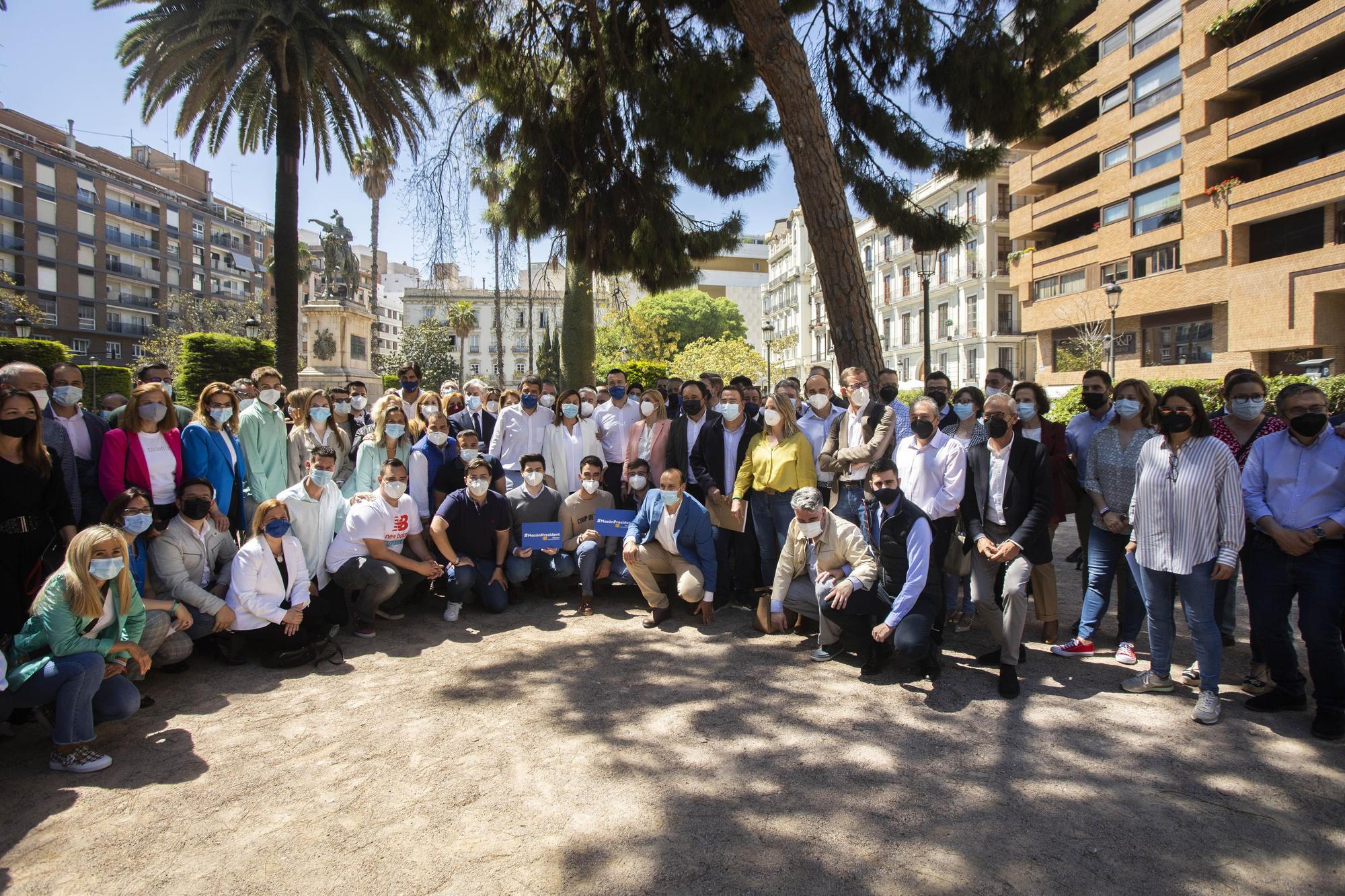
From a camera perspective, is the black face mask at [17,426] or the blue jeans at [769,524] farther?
the blue jeans at [769,524]

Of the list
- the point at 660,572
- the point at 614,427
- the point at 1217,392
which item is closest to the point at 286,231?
the point at 614,427

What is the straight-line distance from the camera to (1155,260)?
2650 centimetres

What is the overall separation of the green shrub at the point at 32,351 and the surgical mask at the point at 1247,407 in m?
20.6

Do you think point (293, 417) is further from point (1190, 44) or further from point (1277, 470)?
point (1190, 44)

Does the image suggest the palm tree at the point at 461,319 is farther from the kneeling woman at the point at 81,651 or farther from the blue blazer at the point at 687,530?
the kneeling woman at the point at 81,651

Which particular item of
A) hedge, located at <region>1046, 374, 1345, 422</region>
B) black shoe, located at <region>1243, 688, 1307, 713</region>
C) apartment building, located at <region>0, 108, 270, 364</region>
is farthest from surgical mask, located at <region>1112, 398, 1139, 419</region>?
apartment building, located at <region>0, 108, 270, 364</region>

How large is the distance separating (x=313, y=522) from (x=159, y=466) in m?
1.07

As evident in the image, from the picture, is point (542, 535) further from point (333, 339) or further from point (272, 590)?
point (333, 339)

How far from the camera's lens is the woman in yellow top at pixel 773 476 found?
598cm

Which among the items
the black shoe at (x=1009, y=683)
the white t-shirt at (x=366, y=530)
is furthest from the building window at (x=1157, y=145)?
the white t-shirt at (x=366, y=530)

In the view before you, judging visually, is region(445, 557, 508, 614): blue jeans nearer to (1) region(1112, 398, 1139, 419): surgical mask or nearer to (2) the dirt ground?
(2) the dirt ground

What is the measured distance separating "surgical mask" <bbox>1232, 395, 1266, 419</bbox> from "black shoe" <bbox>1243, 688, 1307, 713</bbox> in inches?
63.8

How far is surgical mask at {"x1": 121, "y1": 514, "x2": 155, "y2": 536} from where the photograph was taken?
4.41 metres

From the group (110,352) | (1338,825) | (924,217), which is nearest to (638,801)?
(1338,825)
